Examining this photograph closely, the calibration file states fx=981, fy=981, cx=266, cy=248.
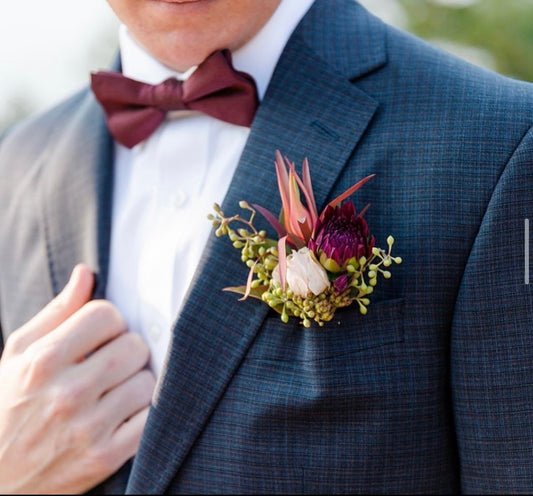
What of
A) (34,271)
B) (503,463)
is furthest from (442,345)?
(34,271)

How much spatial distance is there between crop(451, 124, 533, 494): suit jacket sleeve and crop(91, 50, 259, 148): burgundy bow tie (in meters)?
0.61

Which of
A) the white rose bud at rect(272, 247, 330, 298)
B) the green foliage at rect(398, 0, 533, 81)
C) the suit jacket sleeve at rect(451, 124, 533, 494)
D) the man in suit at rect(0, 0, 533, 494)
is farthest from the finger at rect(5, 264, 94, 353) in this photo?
the green foliage at rect(398, 0, 533, 81)

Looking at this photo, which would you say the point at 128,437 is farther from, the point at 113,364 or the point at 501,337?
the point at 501,337

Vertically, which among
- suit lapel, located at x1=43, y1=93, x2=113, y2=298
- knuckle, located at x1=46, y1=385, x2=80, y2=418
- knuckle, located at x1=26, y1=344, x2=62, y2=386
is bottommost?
knuckle, located at x1=46, y1=385, x2=80, y2=418

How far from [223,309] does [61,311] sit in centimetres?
46

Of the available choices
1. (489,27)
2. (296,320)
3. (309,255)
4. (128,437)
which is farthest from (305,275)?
(489,27)

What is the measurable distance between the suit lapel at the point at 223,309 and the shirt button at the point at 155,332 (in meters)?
0.19

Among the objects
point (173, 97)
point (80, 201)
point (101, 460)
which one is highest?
point (173, 97)

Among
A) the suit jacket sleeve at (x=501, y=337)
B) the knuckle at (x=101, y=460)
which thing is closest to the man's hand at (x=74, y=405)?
the knuckle at (x=101, y=460)

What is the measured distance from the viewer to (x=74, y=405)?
87.0 inches

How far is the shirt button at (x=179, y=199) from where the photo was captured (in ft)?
7.44

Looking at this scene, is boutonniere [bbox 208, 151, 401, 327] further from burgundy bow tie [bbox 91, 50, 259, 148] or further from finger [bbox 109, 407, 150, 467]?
finger [bbox 109, 407, 150, 467]

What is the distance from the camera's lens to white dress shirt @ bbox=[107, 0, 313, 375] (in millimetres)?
2230

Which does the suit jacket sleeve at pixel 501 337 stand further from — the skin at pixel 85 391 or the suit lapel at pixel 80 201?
the suit lapel at pixel 80 201
